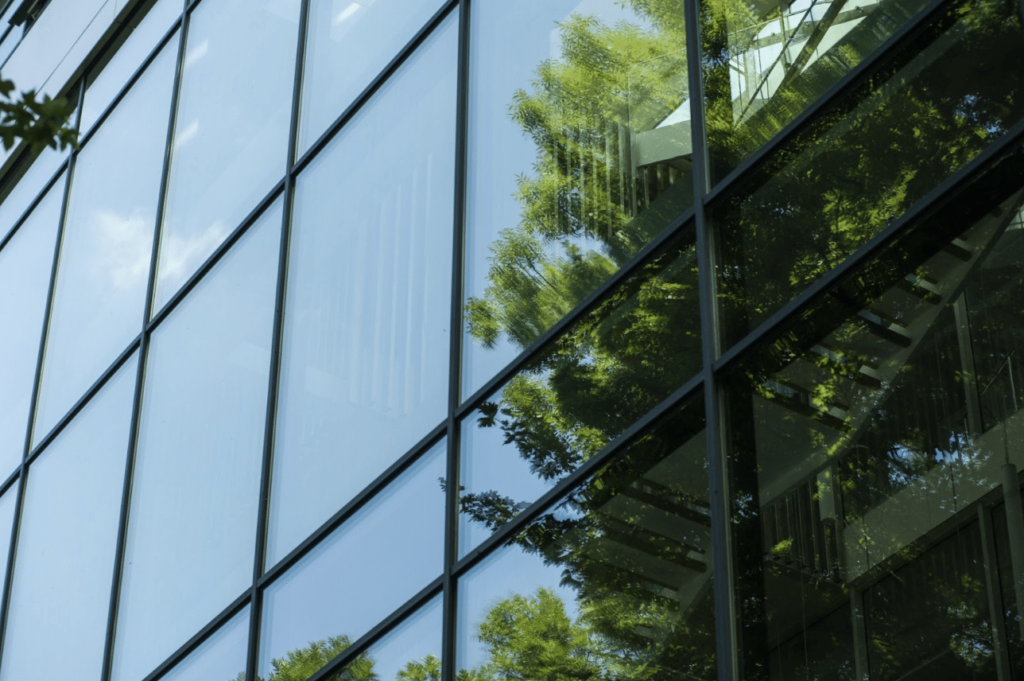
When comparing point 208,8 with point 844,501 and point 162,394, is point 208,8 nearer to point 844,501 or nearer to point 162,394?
point 162,394

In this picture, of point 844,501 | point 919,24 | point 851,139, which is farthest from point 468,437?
point 919,24

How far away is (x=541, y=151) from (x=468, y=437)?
1.93m

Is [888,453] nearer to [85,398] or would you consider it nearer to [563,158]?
[563,158]

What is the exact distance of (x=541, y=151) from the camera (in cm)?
862

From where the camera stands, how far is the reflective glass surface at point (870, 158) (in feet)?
20.2

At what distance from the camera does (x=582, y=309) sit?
7.76 meters

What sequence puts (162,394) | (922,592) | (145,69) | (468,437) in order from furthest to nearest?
(145,69)
(162,394)
(468,437)
(922,592)

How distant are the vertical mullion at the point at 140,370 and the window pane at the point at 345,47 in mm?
2546

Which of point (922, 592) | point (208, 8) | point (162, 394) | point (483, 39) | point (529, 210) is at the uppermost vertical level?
point (208, 8)

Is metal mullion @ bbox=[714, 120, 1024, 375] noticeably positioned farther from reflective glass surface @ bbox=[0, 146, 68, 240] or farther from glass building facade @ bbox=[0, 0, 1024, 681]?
reflective glass surface @ bbox=[0, 146, 68, 240]

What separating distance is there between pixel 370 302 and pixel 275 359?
1166 mm

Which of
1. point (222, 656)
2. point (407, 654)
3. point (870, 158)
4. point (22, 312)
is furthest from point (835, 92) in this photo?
point (22, 312)

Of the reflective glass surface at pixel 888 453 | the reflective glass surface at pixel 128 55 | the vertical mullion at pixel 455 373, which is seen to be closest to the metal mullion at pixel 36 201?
the reflective glass surface at pixel 128 55

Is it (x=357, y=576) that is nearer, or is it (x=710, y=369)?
(x=710, y=369)
